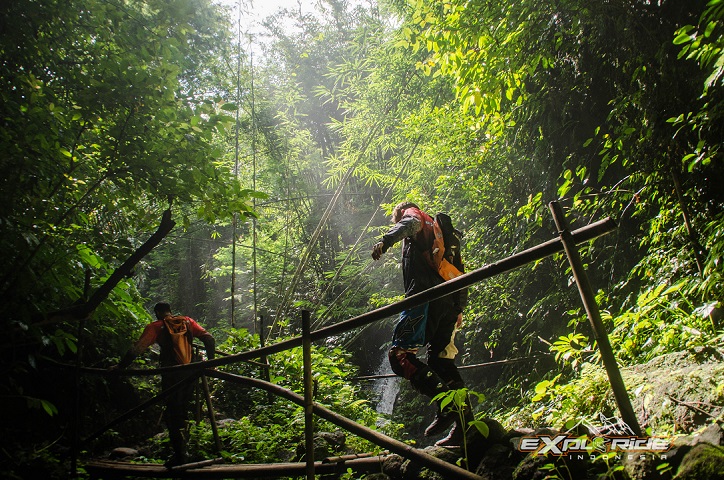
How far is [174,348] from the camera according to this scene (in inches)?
164

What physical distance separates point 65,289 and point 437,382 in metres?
2.77

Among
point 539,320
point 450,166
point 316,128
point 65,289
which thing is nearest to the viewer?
point 65,289

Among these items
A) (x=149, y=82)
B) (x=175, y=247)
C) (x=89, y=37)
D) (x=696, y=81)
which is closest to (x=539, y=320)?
(x=696, y=81)

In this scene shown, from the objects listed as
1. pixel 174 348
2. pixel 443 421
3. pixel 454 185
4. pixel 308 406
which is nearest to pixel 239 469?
pixel 308 406

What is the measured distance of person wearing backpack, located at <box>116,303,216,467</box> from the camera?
3.85 meters

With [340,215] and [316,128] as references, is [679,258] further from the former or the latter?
[316,128]

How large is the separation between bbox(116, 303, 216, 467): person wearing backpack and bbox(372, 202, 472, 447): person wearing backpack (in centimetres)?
229

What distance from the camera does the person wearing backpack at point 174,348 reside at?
3.85 m

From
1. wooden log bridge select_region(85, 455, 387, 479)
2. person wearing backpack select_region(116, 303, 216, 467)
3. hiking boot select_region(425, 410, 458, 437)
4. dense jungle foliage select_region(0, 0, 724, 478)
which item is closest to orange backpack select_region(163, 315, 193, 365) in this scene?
person wearing backpack select_region(116, 303, 216, 467)

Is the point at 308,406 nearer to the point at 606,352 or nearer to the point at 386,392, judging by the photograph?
the point at 606,352

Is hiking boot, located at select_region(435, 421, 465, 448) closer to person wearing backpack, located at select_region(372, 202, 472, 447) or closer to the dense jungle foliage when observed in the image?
person wearing backpack, located at select_region(372, 202, 472, 447)

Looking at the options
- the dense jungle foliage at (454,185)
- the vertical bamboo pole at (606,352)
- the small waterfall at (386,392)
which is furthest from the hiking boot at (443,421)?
the small waterfall at (386,392)

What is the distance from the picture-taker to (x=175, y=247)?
728 inches

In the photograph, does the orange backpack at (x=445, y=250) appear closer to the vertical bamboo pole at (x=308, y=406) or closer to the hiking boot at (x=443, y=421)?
the hiking boot at (x=443, y=421)
